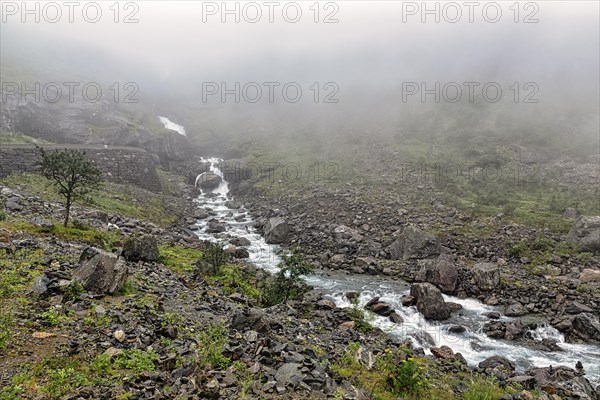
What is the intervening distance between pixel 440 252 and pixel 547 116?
59464 mm

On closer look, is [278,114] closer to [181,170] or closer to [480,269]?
[181,170]

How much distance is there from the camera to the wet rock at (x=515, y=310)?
22188 mm

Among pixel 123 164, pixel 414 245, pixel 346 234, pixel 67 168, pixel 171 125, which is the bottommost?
pixel 414 245

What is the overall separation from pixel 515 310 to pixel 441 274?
5054 millimetres

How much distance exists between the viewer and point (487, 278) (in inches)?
1003

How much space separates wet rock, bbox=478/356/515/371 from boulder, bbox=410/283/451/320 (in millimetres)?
4828

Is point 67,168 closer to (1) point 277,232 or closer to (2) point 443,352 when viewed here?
(1) point 277,232

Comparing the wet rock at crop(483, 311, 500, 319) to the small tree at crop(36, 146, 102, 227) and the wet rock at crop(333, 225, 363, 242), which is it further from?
the small tree at crop(36, 146, 102, 227)

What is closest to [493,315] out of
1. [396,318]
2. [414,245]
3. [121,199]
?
[396,318]

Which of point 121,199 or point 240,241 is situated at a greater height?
point 121,199

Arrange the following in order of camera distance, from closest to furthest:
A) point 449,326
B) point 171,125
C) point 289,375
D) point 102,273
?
point 289,375 < point 102,273 < point 449,326 < point 171,125

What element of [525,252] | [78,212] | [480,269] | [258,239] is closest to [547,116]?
[525,252]

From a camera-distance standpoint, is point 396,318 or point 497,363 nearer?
point 497,363

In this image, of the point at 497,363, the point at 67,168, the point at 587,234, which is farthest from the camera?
the point at 587,234
